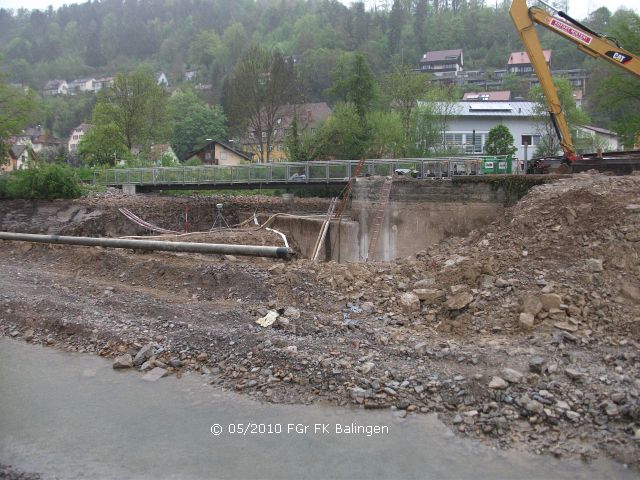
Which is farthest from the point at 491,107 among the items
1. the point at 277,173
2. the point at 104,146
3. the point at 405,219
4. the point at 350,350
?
the point at 350,350

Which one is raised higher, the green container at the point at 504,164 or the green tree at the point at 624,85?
the green tree at the point at 624,85

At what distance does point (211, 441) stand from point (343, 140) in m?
35.4

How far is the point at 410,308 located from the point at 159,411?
551 centimetres

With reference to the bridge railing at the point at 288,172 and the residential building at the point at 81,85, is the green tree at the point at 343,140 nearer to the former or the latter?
the bridge railing at the point at 288,172

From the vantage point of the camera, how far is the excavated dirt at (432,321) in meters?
8.90

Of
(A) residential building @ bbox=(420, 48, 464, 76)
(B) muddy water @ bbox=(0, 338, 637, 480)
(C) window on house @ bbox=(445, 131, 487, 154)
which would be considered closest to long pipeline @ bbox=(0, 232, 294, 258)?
→ (B) muddy water @ bbox=(0, 338, 637, 480)

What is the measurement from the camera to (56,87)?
164 metres

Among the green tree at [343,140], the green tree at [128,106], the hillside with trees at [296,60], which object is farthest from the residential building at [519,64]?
the green tree at [343,140]

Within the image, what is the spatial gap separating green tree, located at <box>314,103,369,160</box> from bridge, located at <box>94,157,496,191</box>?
37.8 feet

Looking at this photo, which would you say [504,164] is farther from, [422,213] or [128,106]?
[128,106]

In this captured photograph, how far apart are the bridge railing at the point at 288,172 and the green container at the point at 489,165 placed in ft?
0.61

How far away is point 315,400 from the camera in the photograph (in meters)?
9.47

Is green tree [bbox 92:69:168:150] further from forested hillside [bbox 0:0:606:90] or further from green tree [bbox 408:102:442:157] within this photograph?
forested hillside [bbox 0:0:606:90]

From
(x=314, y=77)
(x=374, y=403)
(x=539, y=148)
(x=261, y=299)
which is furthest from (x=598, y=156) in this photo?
(x=314, y=77)
